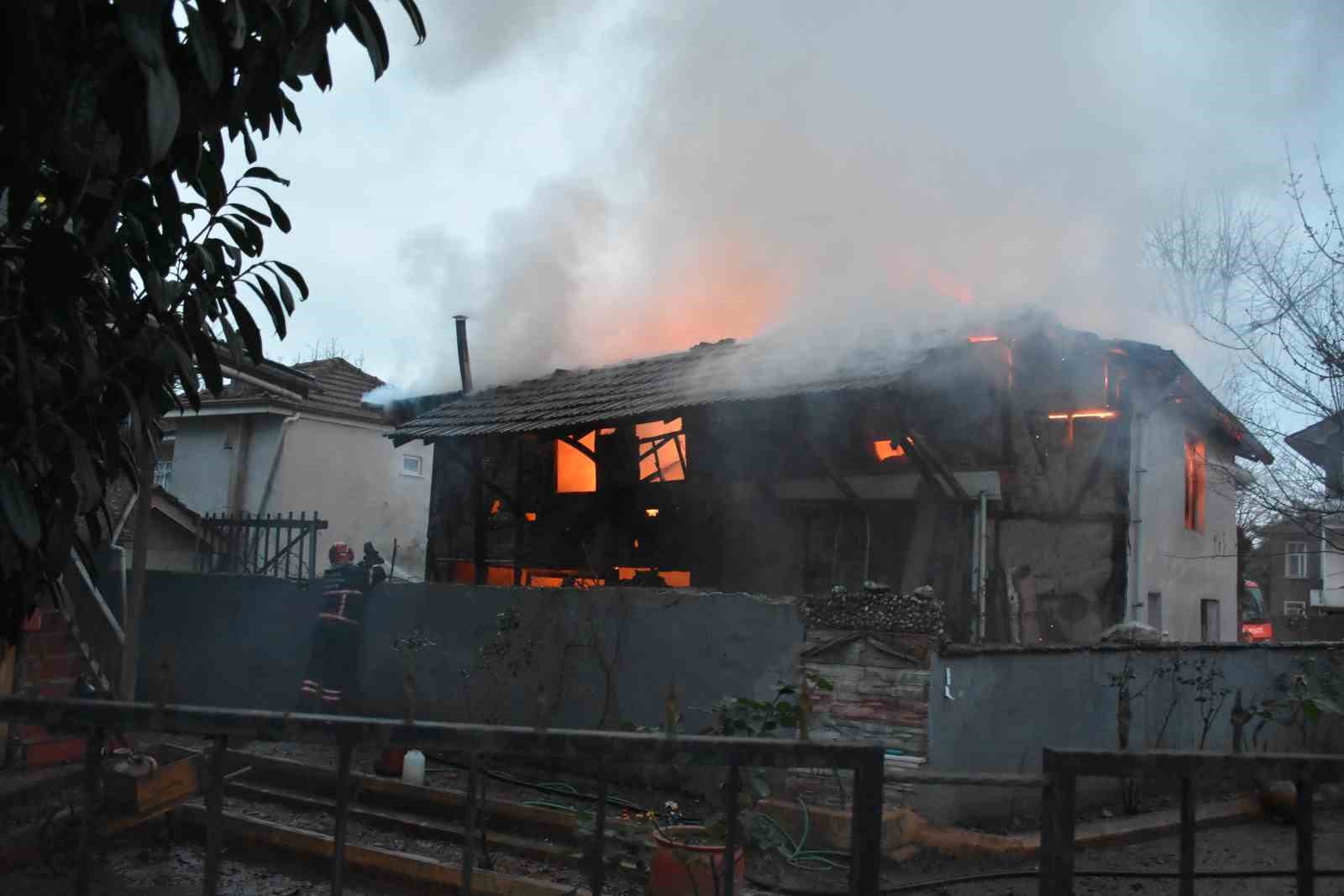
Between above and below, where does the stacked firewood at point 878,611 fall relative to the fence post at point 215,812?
above

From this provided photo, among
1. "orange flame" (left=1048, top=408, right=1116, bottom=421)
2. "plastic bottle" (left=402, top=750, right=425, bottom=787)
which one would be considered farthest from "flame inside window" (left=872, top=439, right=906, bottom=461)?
"plastic bottle" (left=402, top=750, right=425, bottom=787)

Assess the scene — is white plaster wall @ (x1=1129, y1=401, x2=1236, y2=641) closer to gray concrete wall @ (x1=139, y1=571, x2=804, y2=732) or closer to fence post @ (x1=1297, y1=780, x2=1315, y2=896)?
gray concrete wall @ (x1=139, y1=571, x2=804, y2=732)

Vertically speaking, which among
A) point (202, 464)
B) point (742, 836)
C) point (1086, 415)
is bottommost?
point (742, 836)

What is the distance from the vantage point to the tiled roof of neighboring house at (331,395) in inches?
725

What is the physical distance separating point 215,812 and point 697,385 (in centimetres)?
893

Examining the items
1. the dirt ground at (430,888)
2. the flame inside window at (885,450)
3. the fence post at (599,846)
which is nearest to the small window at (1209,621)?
the flame inside window at (885,450)

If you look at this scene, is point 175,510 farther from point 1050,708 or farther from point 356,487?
point 1050,708

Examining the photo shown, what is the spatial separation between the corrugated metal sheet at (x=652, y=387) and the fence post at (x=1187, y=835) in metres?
6.66

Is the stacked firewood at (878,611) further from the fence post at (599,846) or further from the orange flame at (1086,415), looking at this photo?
the orange flame at (1086,415)

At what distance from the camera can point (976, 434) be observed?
11.7 m

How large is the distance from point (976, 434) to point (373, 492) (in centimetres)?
1251

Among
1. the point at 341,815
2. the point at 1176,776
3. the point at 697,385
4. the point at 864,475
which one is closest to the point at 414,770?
the point at 697,385

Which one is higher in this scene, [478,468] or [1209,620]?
[478,468]

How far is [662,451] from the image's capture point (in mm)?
12953
